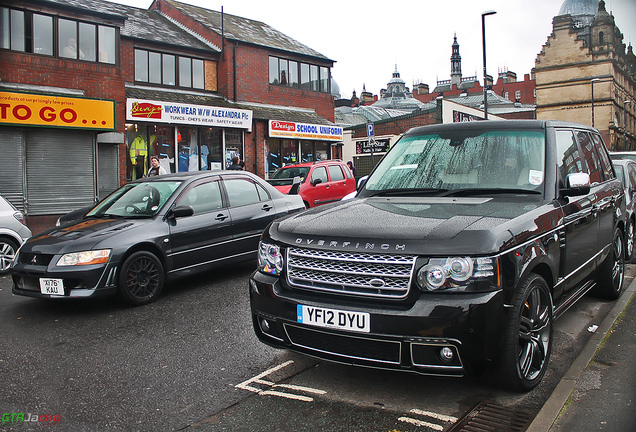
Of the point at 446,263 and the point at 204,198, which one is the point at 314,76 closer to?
the point at 204,198

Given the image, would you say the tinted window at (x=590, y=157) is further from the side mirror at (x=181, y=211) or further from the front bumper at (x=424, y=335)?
the side mirror at (x=181, y=211)

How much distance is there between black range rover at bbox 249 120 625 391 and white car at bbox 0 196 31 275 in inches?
266

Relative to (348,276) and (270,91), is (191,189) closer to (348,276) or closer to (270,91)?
(348,276)

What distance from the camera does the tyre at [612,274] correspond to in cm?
560

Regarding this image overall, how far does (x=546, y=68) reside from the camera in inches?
2628

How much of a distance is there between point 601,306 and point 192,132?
18782 millimetres

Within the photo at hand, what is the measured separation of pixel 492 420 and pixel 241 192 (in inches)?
215

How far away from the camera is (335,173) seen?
1619 centimetres

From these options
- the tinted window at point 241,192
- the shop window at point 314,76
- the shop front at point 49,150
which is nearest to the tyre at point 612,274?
the tinted window at point 241,192

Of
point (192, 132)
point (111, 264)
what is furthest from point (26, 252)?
point (192, 132)

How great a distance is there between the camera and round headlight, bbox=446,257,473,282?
2.98 metres

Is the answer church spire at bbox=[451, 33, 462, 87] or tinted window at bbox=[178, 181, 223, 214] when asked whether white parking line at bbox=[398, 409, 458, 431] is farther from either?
church spire at bbox=[451, 33, 462, 87]

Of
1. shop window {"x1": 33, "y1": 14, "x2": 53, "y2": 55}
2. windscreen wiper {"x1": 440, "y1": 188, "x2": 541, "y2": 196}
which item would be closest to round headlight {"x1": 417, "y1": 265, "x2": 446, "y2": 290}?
windscreen wiper {"x1": 440, "y1": 188, "x2": 541, "y2": 196}

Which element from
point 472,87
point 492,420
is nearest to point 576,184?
point 492,420
